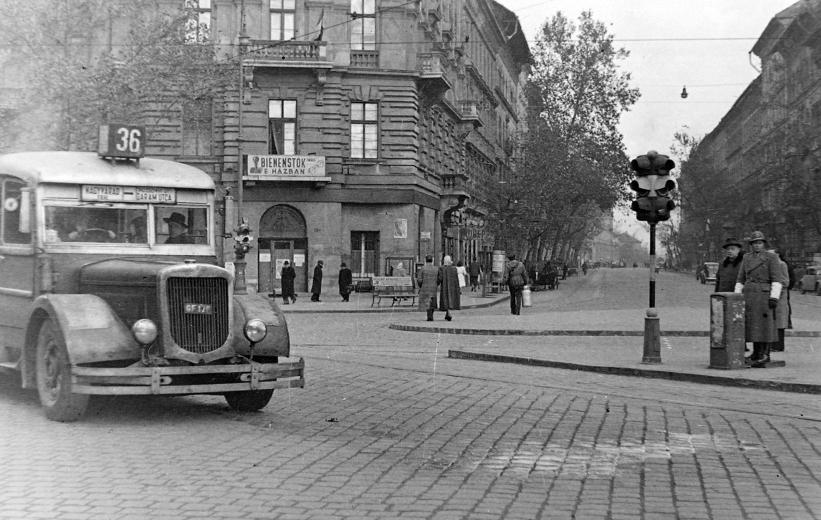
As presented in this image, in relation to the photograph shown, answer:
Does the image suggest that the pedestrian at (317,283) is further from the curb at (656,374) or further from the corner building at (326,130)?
the curb at (656,374)

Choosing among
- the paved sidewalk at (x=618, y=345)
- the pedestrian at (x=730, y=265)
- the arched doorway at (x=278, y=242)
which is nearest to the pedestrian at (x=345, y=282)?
the arched doorway at (x=278, y=242)

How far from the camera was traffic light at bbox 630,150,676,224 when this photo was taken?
45.8 feet

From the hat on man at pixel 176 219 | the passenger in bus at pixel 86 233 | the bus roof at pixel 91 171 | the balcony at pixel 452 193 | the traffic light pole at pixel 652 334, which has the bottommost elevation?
the traffic light pole at pixel 652 334

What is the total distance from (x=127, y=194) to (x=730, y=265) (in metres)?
9.59

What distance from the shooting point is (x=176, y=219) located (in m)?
10.2

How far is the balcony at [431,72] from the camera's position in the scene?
40.0m

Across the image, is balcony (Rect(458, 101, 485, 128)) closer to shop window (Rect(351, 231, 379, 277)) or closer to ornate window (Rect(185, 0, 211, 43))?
shop window (Rect(351, 231, 379, 277))

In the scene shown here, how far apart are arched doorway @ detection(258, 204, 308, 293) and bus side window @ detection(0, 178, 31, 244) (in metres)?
28.6

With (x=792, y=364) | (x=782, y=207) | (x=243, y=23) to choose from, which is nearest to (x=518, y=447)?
(x=792, y=364)

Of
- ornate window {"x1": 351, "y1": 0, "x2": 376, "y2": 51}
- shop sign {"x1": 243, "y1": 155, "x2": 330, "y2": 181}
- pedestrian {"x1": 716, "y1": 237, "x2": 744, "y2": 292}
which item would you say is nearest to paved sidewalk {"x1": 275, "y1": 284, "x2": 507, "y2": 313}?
shop sign {"x1": 243, "y1": 155, "x2": 330, "y2": 181}

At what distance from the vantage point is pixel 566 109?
210 feet

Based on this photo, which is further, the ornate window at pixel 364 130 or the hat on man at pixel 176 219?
the ornate window at pixel 364 130

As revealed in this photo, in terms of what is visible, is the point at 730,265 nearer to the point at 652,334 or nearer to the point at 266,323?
the point at 652,334

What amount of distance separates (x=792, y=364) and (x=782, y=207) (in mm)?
44658
